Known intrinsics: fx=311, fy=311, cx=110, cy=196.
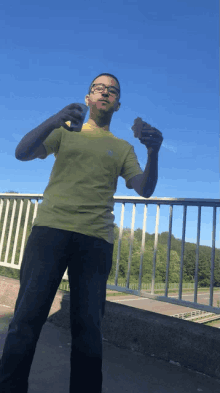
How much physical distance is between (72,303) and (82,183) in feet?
1.82

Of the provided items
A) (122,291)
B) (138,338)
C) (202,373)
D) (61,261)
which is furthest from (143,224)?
(61,261)

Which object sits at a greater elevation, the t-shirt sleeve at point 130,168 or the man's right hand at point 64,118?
the man's right hand at point 64,118

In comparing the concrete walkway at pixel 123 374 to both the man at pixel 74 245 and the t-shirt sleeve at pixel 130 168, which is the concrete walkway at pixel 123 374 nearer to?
the man at pixel 74 245

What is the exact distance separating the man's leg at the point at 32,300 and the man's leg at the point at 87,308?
0.26ft

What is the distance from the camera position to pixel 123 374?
2250 mm

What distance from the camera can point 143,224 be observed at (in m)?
3.22

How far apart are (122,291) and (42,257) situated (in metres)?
2.08

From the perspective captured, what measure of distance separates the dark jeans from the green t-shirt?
0.06m

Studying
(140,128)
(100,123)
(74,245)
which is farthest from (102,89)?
(74,245)

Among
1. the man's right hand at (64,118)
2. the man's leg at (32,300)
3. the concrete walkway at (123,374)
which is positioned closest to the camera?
the man's leg at (32,300)

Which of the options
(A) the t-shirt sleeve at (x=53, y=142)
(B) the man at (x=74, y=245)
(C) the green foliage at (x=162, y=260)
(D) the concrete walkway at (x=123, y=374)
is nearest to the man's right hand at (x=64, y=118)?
(B) the man at (x=74, y=245)

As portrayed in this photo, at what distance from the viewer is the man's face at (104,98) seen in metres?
1.72

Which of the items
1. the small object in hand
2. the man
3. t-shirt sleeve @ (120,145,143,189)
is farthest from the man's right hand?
t-shirt sleeve @ (120,145,143,189)

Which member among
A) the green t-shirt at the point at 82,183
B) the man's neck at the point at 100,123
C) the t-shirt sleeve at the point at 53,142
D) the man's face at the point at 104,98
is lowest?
the green t-shirt at the point at 82,183
